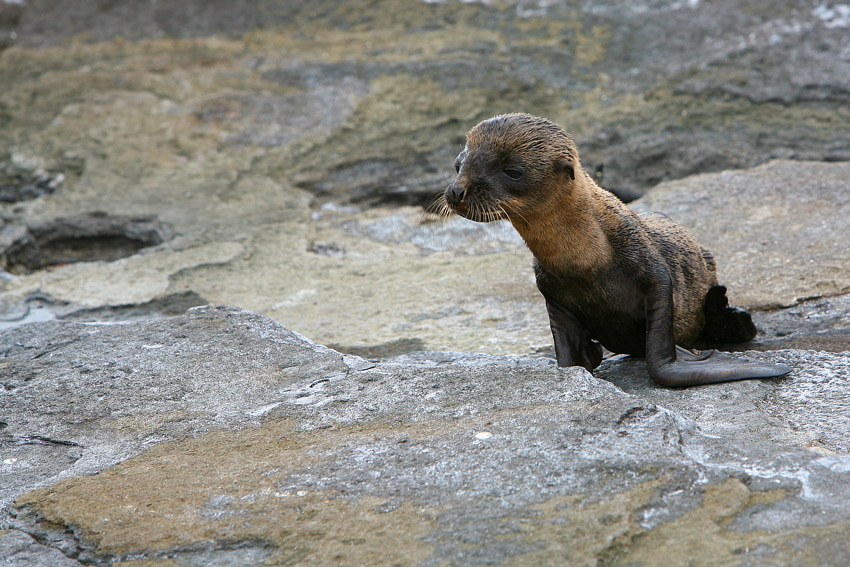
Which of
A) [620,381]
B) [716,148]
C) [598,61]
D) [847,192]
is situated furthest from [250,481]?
[598,61]

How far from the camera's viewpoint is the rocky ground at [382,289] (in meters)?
2.55

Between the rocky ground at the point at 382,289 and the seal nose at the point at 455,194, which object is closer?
the rocky ground at the point at 382,289

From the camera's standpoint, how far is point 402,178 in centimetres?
696

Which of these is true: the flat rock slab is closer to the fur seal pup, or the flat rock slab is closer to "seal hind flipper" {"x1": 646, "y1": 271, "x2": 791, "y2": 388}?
"seal hind flipper" {"x1": 646, "y1": 271, "x2": 791, "y2": 388}

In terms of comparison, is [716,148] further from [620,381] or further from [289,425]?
[289,425]

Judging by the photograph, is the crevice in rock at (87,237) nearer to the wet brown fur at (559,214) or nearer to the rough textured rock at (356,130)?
the rough textured rock at (356,130)

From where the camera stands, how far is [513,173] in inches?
151

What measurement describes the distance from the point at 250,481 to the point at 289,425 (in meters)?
0.42

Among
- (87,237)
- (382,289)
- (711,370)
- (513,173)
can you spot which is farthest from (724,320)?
(87,237)

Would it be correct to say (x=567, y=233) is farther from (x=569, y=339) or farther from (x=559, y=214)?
(x=569, y=339)

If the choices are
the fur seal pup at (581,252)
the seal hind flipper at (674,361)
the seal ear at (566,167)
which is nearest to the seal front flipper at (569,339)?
the fur seal pup at (581,252)

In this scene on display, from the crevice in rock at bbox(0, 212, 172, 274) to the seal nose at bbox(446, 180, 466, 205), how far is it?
310 cm

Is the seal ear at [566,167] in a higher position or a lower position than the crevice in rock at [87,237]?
Answer: higher

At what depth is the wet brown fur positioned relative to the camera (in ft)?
12.6
